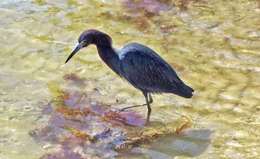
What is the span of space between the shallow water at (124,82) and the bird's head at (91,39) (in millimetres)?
950

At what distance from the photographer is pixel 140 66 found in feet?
22.0

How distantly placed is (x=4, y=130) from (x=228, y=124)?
328cm

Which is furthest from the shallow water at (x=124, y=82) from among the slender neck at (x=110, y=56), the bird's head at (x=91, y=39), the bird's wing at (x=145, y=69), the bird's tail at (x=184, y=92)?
the bird's head at (x=91, y=39)

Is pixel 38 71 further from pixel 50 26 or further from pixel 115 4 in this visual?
pixel 115 4

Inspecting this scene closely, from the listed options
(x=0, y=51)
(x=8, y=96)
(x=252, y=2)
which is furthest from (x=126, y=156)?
(x=252, y=2)

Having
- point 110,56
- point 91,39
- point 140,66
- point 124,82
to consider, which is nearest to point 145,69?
point 140,66

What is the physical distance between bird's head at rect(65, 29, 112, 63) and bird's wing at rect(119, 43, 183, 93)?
32 cm

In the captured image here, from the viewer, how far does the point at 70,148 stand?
6.04 m

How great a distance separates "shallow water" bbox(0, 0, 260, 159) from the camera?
6.16m

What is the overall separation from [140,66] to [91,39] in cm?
87

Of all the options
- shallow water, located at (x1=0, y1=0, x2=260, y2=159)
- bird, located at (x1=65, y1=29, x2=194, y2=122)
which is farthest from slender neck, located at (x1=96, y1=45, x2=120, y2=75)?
shallow water, located at (x1=0, y1=0, x2=260, y2=159)

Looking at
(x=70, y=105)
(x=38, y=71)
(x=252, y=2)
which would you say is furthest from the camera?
(x=252, y=2)

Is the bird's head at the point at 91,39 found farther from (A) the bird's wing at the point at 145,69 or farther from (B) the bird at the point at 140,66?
(A) the bird's wing at the point at 145,69

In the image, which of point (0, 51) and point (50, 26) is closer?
point (0, 51)
